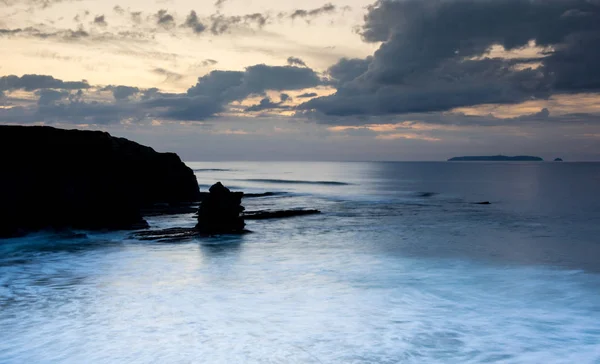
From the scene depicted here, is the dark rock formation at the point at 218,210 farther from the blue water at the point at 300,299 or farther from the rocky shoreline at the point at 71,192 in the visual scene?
the blue water at the point at 300,299

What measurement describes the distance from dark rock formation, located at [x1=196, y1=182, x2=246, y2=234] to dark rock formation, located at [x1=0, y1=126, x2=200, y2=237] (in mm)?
5420

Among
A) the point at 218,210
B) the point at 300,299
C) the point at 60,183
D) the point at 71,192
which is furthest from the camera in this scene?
the point at 71,192

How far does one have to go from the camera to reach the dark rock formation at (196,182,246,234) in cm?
2952

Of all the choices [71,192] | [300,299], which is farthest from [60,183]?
[300,299]

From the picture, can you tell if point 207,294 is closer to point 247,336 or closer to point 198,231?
point 247,336

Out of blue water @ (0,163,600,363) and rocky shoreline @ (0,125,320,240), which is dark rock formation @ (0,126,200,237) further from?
blue water @ (0,163,600,363)

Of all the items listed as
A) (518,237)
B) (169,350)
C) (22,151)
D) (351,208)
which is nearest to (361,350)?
(169,350)

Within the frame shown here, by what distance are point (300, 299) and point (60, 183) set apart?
20500 millimetres

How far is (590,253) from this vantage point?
26062mm

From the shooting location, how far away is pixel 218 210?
30.1 m

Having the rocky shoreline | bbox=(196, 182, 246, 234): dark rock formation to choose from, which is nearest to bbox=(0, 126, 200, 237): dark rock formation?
the rocky shoreline

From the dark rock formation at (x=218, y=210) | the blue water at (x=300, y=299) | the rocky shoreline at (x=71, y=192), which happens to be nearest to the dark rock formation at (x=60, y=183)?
the rocky shoreline at (x=71, y=192)

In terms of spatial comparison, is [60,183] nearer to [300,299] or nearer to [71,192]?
[71,192]

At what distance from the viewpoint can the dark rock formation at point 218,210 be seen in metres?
29.5
